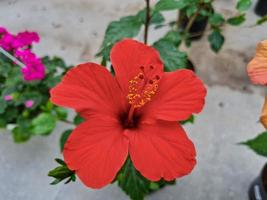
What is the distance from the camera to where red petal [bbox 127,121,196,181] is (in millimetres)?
573

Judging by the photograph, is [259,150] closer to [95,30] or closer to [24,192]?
[24,192]

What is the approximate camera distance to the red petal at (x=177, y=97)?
61 cm

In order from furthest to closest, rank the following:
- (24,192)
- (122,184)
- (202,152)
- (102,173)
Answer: (202,152), (24,192), (122,184), (102,173)

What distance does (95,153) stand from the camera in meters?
0.57

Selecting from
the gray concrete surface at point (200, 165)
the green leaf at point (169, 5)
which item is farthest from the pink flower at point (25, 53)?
the green leaf at point (169, 5)

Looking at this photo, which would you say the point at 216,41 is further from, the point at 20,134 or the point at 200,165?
the point at 20,134

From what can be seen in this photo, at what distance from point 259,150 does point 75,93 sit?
0.59 metres

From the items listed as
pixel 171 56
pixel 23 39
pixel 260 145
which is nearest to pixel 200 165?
pixel 260 145

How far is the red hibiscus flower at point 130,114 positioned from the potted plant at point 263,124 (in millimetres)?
92

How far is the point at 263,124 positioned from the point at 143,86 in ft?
0.71

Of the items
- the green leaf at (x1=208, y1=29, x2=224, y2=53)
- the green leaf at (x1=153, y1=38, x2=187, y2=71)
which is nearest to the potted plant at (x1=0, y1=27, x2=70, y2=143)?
the green leaf at (x1=153, y1=38, x2=187, y2=71)

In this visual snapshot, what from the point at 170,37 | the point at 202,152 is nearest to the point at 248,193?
the point at 202,152

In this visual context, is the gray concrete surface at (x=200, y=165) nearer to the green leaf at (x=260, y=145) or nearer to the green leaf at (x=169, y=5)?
the green leaf at (x=260, y=145)

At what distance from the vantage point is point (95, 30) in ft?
6.06
